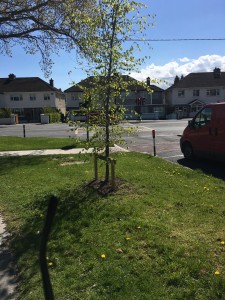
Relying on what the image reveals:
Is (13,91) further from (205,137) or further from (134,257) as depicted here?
(134,257)

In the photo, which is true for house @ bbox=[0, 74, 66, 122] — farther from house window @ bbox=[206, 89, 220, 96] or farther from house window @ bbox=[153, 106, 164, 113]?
house window @ bbox=[206, 89, 220, 96]

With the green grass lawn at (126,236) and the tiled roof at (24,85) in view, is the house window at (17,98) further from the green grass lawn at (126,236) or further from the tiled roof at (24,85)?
the green grass lawn at (126,236)

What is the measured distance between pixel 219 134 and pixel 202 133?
0.85 m

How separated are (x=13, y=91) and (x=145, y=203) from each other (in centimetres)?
6450

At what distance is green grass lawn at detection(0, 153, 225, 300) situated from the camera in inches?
150

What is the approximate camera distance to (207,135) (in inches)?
478

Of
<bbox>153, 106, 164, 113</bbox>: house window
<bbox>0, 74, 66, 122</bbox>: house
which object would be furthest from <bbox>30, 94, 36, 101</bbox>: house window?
<bbox>153, 106, 164, 113</bbox>: house window

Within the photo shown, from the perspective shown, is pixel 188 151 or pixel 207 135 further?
pixel 188 151

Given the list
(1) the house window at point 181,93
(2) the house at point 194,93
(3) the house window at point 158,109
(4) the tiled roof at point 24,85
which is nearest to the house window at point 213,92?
(2) the house at point 194,93

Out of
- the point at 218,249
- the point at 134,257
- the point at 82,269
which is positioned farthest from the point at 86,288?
the point at 218,249

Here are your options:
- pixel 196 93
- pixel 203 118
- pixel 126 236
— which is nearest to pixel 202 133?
pixel 203 118

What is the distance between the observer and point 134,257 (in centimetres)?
446

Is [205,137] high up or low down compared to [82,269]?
up

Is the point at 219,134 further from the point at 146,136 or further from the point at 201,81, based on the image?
the point at 201,81
